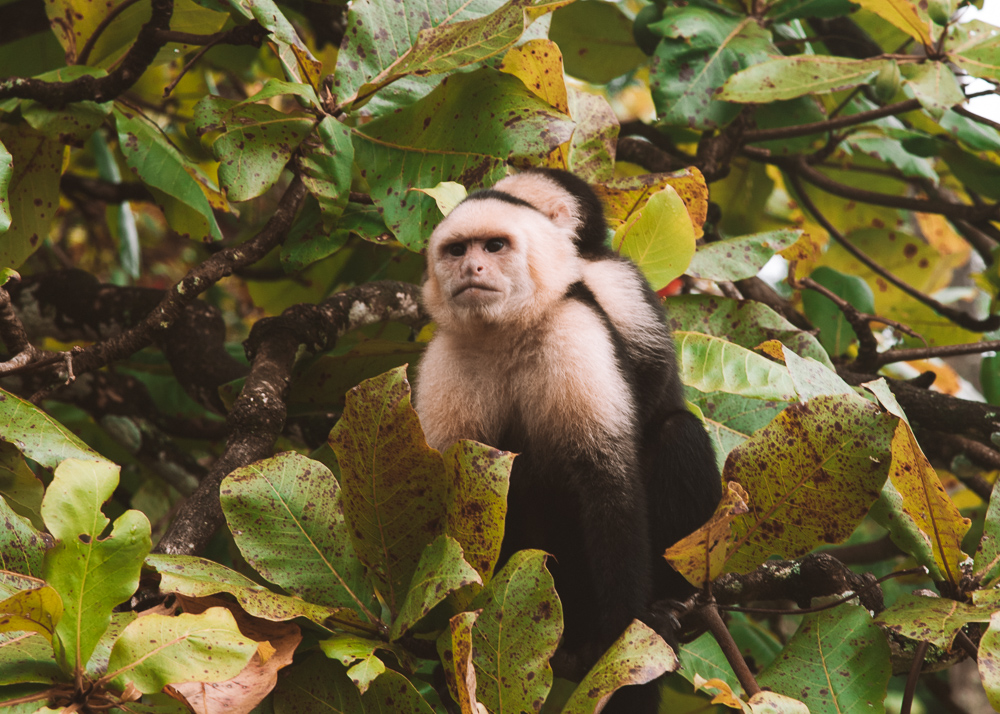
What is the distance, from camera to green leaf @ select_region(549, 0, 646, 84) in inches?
126

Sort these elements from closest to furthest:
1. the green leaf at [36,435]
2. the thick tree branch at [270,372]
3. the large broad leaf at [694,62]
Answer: the green leaf at [36,435], the thick tree branch at [270,372], the large broad leaf at [694,62]

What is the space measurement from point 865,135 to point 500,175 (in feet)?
6.77

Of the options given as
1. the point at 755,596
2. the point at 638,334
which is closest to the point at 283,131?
the point at 638,334

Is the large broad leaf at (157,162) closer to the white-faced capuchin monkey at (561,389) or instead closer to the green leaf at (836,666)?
the white-faced capuchin monkey at (561,389)

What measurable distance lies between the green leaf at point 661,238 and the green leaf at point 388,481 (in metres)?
0.92

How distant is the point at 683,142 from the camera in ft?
11.9

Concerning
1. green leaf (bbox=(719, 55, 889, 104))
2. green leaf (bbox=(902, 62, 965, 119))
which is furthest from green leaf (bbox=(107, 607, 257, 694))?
green leaf (bbox=(902, 62, 965, 119))

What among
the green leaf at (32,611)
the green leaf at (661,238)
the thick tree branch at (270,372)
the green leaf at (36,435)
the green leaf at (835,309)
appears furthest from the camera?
the green leaf at (835,309)

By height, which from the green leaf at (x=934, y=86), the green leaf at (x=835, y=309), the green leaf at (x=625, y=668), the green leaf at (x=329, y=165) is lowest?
the green leaf at (x=835, y=309)

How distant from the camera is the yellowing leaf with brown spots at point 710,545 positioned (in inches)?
53.2

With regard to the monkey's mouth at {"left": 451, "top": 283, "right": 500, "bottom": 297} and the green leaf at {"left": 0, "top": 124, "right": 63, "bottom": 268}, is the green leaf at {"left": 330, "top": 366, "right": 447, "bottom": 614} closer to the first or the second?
the monkey's mouth at {"left": 451, "top": 283, "right": 500, "bottom": 297}

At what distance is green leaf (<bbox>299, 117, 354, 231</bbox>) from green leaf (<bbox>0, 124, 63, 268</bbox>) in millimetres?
896

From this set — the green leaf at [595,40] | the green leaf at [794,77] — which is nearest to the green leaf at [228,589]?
the green leaf at [794,77]

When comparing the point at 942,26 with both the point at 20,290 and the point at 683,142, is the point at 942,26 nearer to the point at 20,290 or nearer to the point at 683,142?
the point at 683,142
